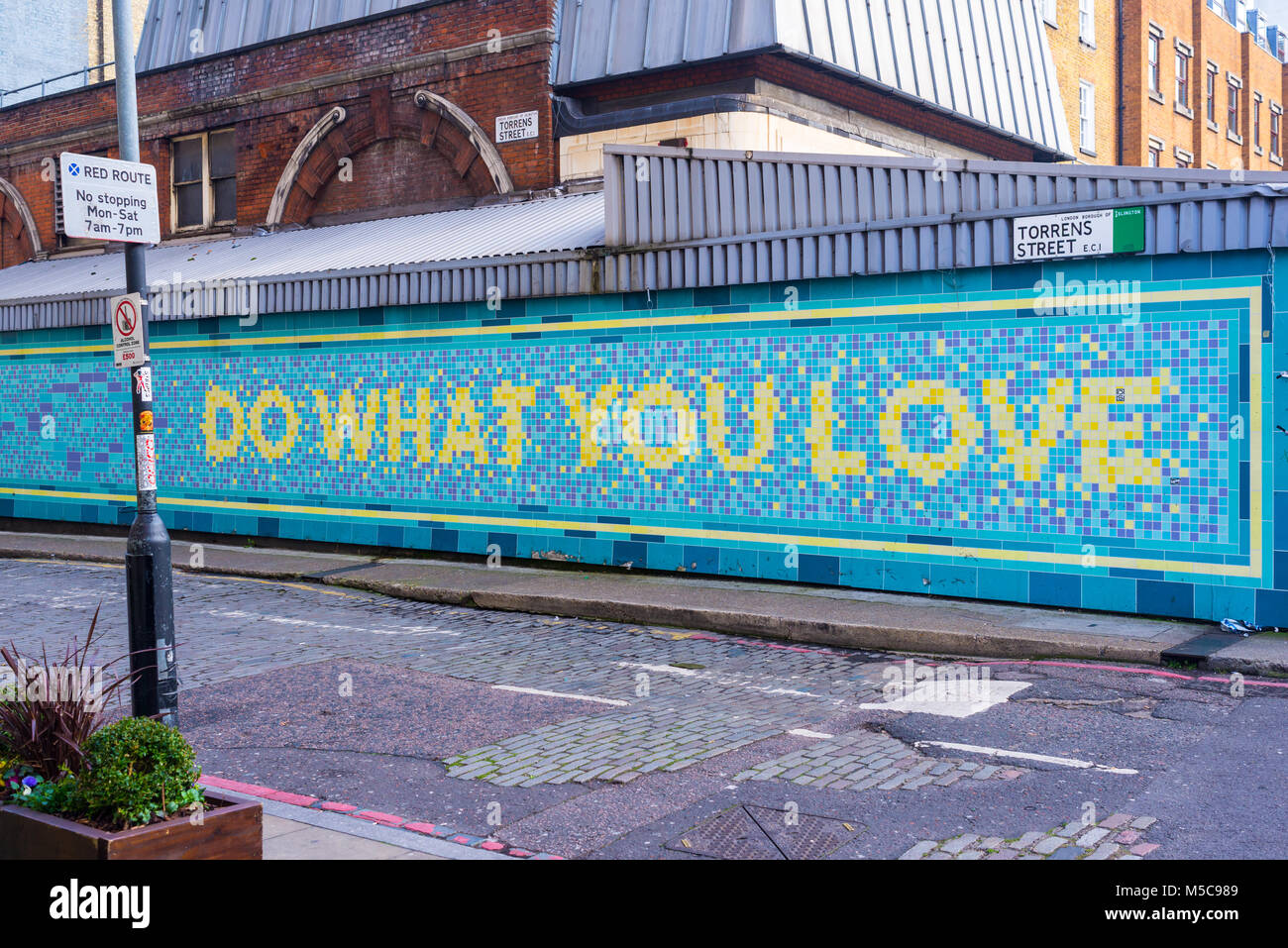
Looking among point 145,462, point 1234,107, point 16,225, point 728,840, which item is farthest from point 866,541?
point 1234,107

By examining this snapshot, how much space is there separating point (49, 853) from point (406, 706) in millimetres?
3782

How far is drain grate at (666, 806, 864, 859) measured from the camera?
5426mm

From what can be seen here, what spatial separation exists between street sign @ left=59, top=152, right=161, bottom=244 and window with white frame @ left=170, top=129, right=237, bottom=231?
15565 millimetres

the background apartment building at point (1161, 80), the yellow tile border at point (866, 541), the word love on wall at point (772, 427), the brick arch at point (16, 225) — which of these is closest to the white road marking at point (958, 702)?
the yellow tile border at point (866, 541)

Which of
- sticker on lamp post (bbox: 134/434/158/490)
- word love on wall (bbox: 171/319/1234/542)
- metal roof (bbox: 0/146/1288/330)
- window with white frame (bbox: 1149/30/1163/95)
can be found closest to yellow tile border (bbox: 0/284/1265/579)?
word love on wall (bbox: 171/319/1234/542)

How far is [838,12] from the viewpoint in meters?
17.3

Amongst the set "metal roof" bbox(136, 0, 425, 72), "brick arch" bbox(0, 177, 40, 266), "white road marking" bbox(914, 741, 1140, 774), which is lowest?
"white road marking" bbox(914, 741, 1140, 774)

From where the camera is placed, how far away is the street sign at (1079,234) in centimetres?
1065

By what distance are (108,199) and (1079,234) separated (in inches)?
315

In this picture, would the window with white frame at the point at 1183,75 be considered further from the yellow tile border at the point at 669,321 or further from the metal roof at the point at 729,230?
the yellow tile border at the point at 669,321

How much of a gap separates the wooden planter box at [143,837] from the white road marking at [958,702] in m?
4.53

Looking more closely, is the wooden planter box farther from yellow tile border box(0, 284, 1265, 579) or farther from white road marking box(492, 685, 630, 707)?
yellow tile border box(0, 284, 1265, 579)

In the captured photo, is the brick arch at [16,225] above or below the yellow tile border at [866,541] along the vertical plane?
above

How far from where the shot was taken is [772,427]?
42.9ft
